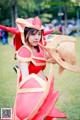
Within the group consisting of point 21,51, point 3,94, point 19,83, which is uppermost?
point 21,51

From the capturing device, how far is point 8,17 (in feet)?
89.2

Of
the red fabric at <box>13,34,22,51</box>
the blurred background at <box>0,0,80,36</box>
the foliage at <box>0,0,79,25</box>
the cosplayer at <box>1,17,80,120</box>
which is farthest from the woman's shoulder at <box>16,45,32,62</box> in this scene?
the foliage at <box>0,0,79,25</box>

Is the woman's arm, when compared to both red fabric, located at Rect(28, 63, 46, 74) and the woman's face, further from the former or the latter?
the woman's face

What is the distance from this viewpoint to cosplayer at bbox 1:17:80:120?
4.54 meters

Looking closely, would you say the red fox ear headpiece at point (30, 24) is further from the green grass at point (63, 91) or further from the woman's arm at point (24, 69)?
the green grass at point (63, 91)

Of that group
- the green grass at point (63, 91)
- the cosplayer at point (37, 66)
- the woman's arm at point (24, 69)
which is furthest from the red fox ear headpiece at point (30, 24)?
→ the green grass at point (63, 91)

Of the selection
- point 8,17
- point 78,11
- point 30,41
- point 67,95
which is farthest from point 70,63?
point 78,11

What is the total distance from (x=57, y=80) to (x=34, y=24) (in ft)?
15.4

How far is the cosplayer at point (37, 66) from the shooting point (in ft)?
14.9

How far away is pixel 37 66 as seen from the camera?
4.69 m

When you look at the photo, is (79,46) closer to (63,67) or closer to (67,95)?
(67,95)

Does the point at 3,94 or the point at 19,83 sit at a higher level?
the point at 19,83

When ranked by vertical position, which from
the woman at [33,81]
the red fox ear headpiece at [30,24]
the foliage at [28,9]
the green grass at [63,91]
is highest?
the foliage at [28,9]

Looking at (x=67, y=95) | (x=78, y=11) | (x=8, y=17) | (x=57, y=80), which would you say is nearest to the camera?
(x=67, y=95)
